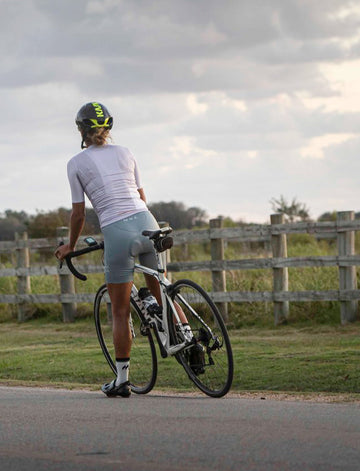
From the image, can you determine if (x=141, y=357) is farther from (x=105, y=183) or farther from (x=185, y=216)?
(x=185, y=216)

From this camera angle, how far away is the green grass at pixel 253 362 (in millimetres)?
9234

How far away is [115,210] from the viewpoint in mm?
7746

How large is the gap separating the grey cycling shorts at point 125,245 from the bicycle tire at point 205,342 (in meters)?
0.37

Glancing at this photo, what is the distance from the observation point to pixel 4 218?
8081 cm

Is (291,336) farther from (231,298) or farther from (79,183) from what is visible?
(79,183)

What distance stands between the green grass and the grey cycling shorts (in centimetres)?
153

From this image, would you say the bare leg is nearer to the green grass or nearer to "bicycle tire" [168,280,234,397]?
"bicycle tire" [168,280,234,397]

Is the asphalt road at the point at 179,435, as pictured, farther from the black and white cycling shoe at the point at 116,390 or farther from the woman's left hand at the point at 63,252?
the woman's left hand at the point at 63,252

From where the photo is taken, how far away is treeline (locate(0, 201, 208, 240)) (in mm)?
44550

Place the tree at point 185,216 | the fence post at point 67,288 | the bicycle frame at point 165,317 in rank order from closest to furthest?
the bicycle frame at point 165,317
the fence post at point 67,288
the tree at point 185,216

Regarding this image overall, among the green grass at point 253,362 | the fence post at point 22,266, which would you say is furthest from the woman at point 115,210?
the fence post at point 22,266

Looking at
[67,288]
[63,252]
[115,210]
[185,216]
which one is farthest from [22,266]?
[185,216]

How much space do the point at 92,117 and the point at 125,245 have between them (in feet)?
3.36

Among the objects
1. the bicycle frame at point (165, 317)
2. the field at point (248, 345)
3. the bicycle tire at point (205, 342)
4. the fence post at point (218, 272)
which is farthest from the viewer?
the fence post at point (218, 272)
